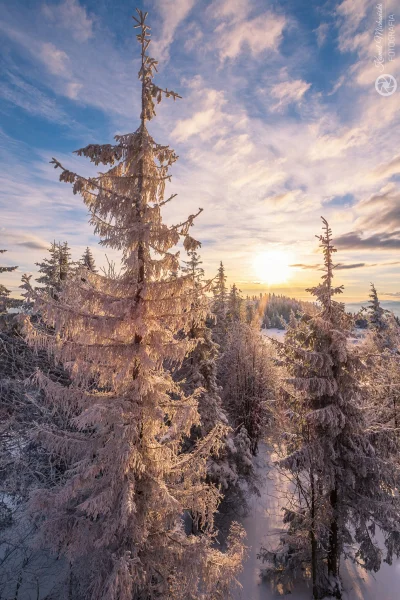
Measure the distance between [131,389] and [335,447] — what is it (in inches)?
321

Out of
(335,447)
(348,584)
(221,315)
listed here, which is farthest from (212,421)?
(221,315)

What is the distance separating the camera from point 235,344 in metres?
26.4

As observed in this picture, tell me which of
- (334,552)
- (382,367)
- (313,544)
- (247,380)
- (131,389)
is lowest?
(334,552)

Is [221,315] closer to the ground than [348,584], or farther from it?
farther from it

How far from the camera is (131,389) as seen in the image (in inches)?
263

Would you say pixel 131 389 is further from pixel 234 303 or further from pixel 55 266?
pixel 234 303

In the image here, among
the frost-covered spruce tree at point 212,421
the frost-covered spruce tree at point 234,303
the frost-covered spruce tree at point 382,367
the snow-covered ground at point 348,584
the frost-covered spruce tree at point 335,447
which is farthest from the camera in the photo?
the frost-covered spruce tree at point 234,303

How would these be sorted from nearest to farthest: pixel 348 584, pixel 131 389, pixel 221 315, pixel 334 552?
pixel 131 389 < pixel 334 552 < pixel 348 584 < pixel 221 315

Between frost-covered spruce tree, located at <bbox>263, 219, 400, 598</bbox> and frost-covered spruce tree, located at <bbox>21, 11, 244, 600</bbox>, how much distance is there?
5.06 m

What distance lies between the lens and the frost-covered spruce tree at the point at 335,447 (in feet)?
33.3

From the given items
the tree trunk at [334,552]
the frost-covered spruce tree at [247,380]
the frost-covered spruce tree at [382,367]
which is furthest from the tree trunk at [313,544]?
the frost-covered spruce tree at [247,380]

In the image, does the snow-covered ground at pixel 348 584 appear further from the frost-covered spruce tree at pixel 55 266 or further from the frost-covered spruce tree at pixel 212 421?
the frost-covered spruce tree at pixel 55 266

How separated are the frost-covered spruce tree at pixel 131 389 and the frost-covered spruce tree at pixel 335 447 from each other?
5.06 meters

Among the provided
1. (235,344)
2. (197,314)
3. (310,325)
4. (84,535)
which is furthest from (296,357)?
(235,344)
